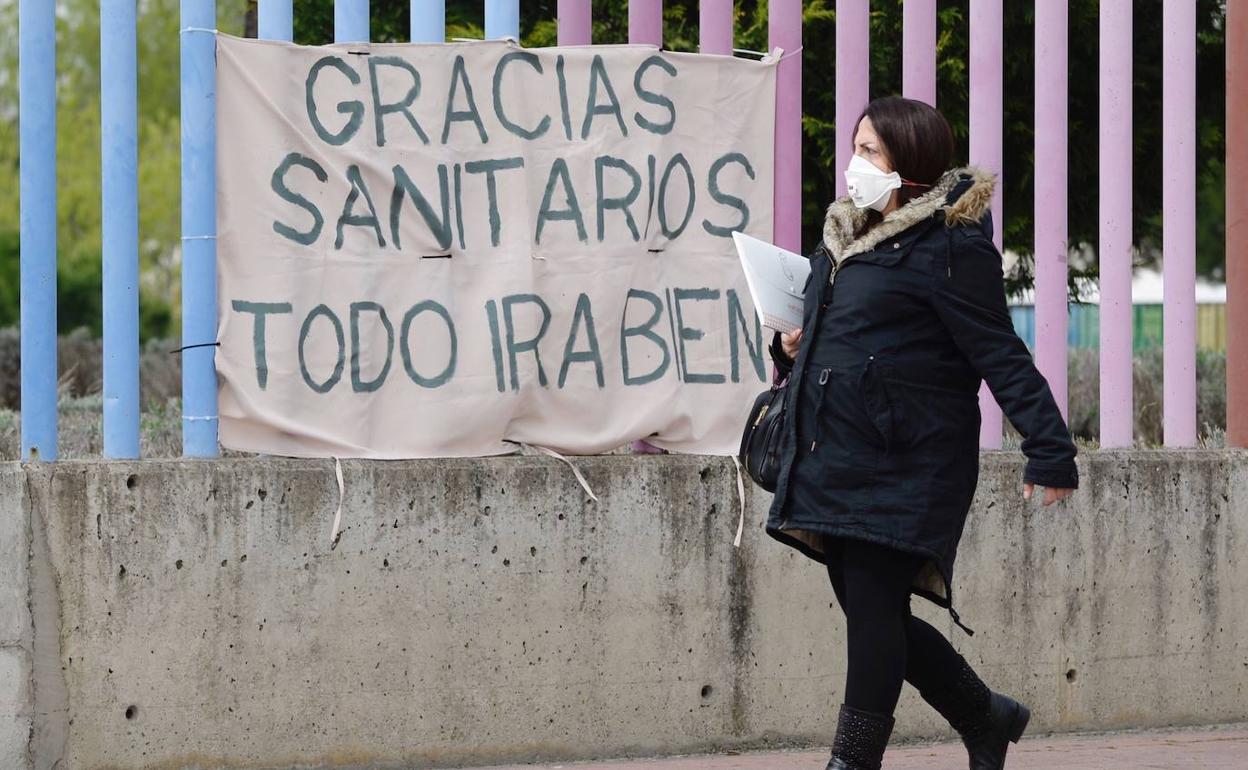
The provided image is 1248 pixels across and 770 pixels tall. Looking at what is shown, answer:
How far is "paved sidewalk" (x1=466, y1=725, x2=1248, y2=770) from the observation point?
501 cm

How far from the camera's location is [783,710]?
17.1 ft

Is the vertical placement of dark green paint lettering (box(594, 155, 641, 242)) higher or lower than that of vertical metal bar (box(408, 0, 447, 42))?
lower

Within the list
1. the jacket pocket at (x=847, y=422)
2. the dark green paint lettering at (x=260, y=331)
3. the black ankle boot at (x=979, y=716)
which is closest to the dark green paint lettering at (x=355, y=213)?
the dark green paint lettering at (x=260, y=331)

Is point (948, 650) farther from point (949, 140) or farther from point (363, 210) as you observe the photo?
point (363, 210)

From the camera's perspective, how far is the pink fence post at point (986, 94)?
5664 mm

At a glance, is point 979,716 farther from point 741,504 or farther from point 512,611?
point 512,611

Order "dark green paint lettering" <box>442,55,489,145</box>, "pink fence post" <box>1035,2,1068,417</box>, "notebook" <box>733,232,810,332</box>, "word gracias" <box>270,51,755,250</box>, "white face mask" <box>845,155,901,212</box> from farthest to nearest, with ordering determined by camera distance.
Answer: "pink fence post" <box>1035,2,1068,417</box>
"dark green paint lettering" <box>442,55,489,145</box>
"word gracias" <box>270,51,755,250</box>
"notebook" <box>733,232,810,332</box>
"white face mask" <box>845,155,901,212</box>

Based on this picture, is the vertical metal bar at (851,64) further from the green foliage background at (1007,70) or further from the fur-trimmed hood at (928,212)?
the green foliage background at (1007,70)

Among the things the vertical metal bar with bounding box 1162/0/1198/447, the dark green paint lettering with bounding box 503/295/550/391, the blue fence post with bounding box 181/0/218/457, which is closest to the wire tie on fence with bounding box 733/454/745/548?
the dark green paint lettering with bounding box 503/295/550/391

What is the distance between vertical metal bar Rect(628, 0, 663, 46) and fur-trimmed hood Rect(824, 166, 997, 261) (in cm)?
149

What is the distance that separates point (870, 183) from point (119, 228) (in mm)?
2085

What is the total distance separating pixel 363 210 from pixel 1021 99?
4.58 metres

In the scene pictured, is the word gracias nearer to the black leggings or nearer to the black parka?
the black parka

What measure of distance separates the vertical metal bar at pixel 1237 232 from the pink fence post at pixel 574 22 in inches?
85.1
